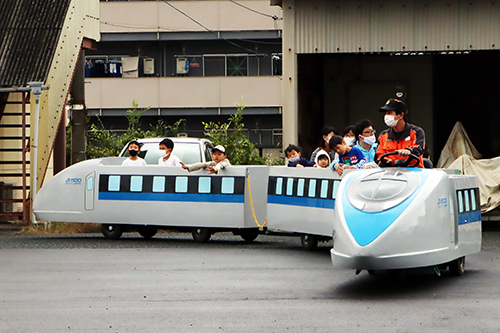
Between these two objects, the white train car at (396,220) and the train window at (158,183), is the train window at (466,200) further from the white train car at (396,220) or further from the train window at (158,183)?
the train window at (158,183)

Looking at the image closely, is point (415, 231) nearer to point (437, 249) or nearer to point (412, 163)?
point (437, 249)

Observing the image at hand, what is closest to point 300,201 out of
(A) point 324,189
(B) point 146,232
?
(A) point 324,189

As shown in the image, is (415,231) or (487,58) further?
(487,58)

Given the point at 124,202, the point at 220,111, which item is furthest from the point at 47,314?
the point at 220,111

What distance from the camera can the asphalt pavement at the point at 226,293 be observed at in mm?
8008

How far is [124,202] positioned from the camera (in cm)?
1638

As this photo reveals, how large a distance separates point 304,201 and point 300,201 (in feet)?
0.36

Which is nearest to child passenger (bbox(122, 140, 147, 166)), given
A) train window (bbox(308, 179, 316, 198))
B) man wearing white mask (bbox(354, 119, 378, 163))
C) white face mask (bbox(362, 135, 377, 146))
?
train window (bbox(308, 179, 316, 198))

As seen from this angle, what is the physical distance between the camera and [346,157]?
12969 mm

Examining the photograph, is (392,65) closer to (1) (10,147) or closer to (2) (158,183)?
(1) (10,147)

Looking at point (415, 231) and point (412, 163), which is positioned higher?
point (412, 163)

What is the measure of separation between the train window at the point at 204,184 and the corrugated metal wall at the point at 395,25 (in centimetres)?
441

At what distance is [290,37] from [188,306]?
10818mm

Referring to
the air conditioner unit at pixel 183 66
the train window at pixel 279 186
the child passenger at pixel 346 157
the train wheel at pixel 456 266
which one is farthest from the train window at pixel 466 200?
the air conditioner unit at pixel 183 66
